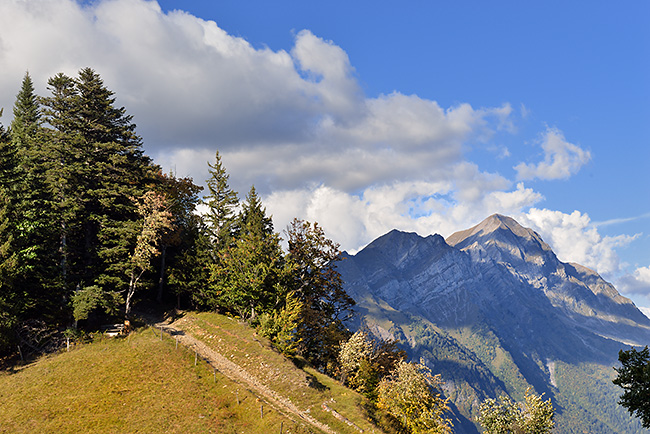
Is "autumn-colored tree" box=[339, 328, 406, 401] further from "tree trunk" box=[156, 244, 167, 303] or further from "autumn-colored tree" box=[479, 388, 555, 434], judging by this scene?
"tree trunk" box=[156, 244, 167, 303]

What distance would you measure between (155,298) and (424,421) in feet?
157

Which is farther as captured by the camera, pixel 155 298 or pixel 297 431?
pixel 155 298

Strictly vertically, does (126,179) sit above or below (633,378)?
above

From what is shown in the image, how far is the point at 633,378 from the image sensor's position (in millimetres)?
31125

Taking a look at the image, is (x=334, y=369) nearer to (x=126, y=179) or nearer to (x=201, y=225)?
(x=201, y=225)

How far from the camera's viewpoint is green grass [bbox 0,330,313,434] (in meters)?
34.6

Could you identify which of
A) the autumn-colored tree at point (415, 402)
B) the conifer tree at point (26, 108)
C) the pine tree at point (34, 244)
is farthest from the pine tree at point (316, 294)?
the conifer tree at point (26, 108)

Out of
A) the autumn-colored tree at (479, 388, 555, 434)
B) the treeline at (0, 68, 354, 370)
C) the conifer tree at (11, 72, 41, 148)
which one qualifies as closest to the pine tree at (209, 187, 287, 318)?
the treeline at (0, 68, 354, 370)

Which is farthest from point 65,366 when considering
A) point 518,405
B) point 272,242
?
point 518,405

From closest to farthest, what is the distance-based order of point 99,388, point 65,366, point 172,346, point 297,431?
1. point 297,431
2. point 99,388
3. point 65,366
4. point 172,346

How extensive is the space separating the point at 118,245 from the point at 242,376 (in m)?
25.7

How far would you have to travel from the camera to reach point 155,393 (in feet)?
128

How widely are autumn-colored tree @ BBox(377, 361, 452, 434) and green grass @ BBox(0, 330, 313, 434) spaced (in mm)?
11492

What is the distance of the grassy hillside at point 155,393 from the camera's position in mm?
35000
